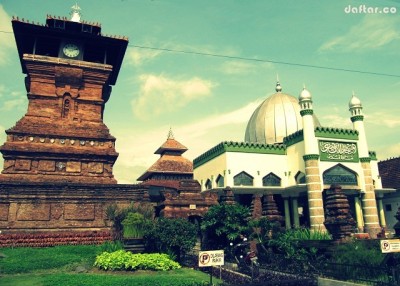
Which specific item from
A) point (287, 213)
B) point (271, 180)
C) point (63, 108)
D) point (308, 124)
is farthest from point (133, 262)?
point (287, 213)

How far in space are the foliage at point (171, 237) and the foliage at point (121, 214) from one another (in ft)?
7.13

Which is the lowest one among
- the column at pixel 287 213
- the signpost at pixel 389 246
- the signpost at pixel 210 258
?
the signpost at pixel 210 258

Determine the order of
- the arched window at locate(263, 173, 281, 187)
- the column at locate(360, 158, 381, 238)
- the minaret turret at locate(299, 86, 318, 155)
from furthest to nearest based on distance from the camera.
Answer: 1. the arched window at locate(263, 173, 281, 187)
2. the column at locate(360, 158, 381, 238)
3. the minaret turret at locate(299, 86, 318, 155)

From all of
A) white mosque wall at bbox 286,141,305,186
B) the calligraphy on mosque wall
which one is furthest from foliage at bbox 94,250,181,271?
the calligraphy on mosque wall

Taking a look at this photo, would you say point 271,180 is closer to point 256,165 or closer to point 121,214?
point 256,165

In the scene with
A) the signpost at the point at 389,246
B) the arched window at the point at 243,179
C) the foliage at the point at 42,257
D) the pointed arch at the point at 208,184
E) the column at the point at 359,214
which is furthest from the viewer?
the pointed arch at the point at 208,184

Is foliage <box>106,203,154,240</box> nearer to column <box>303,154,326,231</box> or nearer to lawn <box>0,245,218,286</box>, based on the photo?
lawn <box>0,245,218,286</box>

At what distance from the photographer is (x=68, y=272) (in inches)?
540

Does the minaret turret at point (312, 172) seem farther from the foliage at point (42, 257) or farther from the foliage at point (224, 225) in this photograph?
the foliage at point (42, 257)

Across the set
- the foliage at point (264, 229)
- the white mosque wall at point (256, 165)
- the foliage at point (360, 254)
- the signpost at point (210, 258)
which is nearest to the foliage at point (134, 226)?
the foliage at point (264, 229)

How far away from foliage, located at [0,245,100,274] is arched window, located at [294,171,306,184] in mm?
17220

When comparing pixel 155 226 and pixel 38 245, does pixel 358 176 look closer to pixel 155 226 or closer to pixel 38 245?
pixel 155 226

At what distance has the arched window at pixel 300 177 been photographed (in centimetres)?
2648

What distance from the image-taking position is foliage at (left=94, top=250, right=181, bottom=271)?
1378 centimetres
